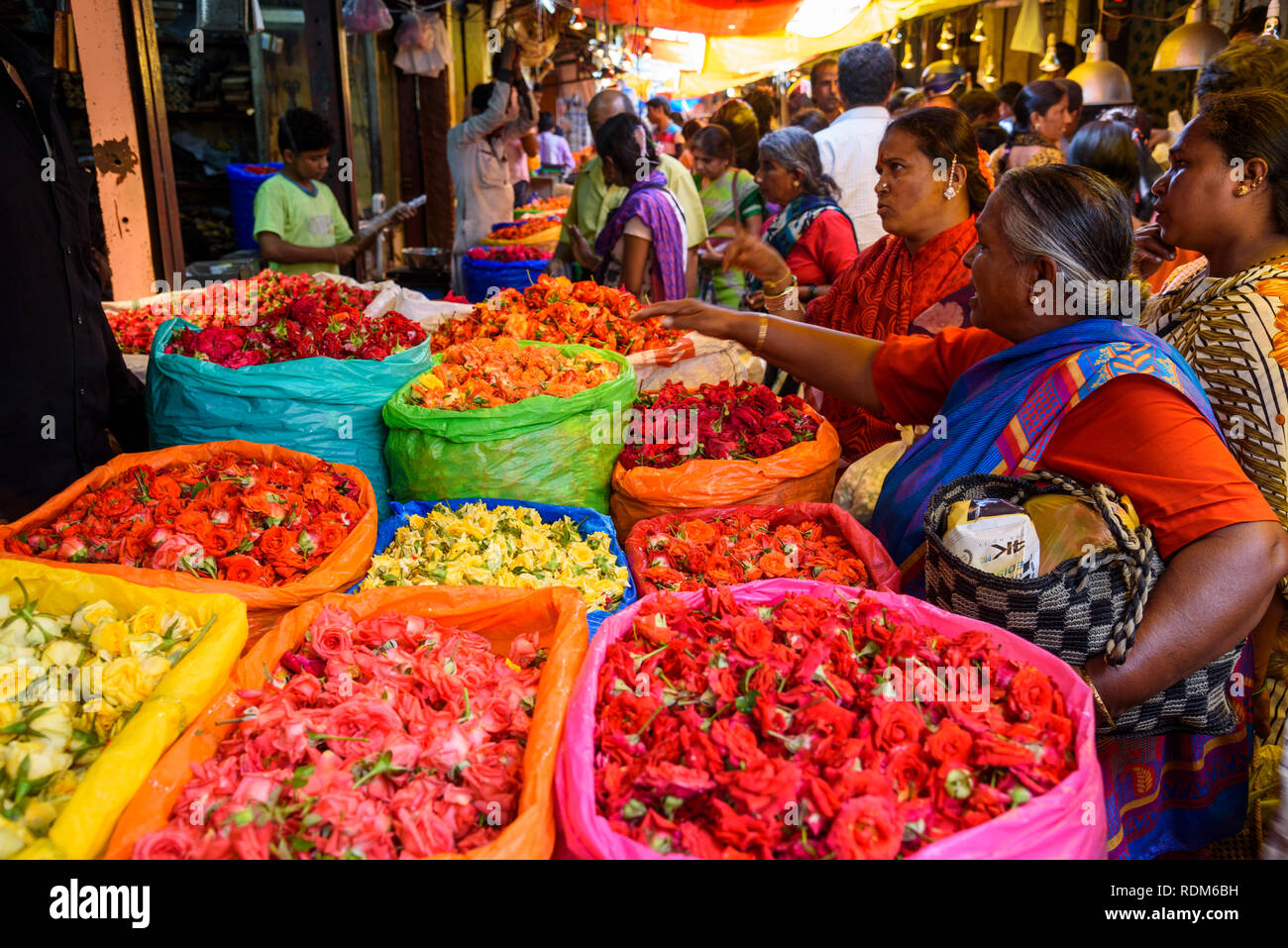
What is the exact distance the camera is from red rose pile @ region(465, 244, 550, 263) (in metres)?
6.29

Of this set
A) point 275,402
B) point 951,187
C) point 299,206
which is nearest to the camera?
point 275,402

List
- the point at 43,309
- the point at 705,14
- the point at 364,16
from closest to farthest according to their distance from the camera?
the point at 43,309 < the point at 364,16 < the point at 705,14

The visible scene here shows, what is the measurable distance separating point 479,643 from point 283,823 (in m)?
0.56

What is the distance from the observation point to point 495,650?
184 cm

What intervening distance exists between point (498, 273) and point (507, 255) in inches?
8.8

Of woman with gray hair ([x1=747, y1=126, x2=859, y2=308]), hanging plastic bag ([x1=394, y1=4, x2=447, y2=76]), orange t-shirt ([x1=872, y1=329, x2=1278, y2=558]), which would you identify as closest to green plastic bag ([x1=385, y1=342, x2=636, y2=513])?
orange t-shirt ([x1=872, y1=329, x2=1278, y2=558])

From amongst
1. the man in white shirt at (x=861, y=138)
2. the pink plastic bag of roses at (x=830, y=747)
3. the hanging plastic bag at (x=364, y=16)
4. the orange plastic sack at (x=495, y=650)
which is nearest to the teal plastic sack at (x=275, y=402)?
the orange plastic sack at (x=495, y=650)

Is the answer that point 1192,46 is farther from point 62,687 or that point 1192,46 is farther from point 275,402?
point 62,687

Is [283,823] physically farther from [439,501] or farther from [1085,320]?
[1085,320]

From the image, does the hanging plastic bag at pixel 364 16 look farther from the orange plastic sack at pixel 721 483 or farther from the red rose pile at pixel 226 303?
the orange plastic sack at pixel 721 483

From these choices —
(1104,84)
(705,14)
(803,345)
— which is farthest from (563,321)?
(705,14)

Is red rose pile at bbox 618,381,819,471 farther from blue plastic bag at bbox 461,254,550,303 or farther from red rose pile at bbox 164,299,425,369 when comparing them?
blue plastic bag at bbox 461,254,550,303

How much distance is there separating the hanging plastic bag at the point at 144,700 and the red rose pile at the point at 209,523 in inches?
6.6

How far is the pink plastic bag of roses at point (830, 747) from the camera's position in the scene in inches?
47.0
